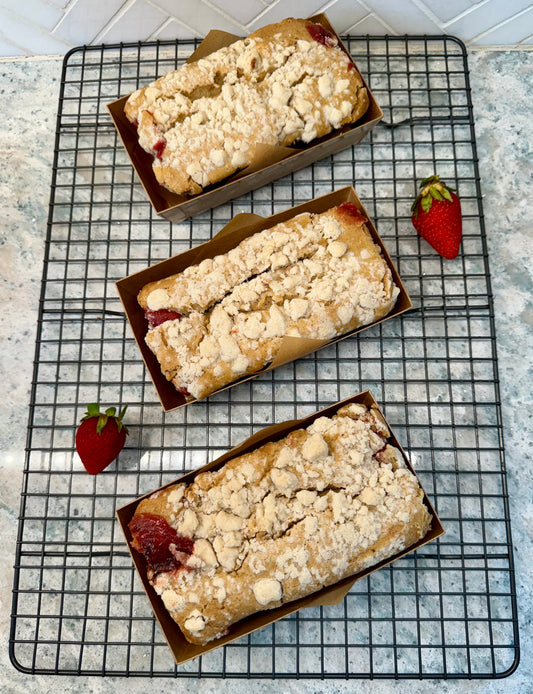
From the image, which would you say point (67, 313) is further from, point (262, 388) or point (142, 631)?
point (142, 631)

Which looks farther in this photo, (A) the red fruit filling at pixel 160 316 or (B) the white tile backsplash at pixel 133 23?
(B) the white tile backsplash at pixel 133 23

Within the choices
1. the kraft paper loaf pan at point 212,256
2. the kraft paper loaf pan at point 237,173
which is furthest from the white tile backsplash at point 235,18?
the kraft paper loaf pan at point 212,256

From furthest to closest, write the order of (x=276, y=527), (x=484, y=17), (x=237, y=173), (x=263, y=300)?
1. (x=484, y=17)
2. (x=237, y=173)
3. (x=263, y=300)
4. (x=276, y=527)

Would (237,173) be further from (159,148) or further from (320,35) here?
(320,35)

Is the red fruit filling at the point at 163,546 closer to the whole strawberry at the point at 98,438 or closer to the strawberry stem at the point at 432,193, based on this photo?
the whole strawberry at the point at 98,438

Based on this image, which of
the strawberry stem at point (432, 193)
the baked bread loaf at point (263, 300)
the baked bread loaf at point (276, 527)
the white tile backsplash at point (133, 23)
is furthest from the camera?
the white tile backsplash at point (133, 23)

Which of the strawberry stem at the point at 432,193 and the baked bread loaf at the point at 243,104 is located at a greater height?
the baked bread loaf at the point at 243,104

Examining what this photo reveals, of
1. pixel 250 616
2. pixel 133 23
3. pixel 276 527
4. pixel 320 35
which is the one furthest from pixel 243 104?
pixel 250 616

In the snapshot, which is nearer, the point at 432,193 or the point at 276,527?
the point at 276,527
